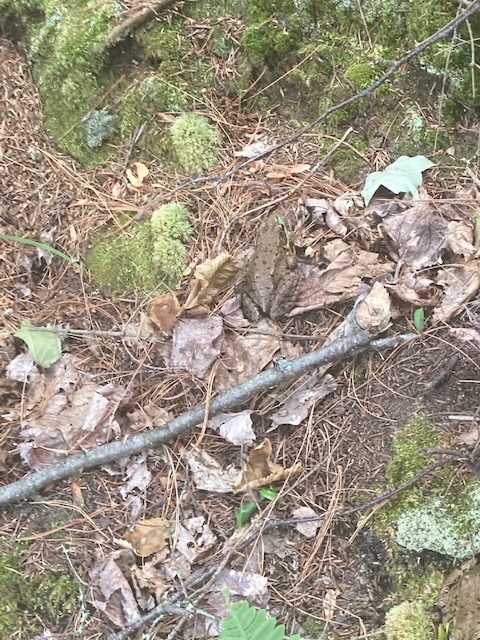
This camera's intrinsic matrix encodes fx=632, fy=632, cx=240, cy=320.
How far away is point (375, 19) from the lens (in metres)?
2.68

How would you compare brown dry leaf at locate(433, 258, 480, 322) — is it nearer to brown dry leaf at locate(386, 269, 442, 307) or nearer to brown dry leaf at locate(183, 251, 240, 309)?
brown dry leaf at locate(386, 269, 442, 307)

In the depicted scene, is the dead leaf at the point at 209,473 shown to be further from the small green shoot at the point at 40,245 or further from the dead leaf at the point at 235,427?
the small green shoot at the point at 40,245

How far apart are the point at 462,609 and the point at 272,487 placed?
706 mm

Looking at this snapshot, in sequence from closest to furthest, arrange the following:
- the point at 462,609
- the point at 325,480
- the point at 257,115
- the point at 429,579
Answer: the point at 462,609, the point at 429,579, the point at 325,480, the point at 257,115

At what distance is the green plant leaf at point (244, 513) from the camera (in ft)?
7.23

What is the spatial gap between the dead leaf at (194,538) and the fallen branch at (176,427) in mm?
311

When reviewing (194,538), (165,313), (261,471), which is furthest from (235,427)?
(165,313)

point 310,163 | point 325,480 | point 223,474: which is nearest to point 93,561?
point 223,474

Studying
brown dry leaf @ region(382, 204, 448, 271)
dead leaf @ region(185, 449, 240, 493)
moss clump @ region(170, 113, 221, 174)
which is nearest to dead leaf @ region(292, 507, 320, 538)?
dead leaf @ region(185, 449, 240, 493)

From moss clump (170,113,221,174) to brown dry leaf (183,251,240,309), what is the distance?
53 cm

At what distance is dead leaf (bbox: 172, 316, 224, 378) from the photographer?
7.99 ft

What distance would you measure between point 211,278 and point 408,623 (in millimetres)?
1399

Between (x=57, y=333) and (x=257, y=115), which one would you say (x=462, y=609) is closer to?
(x=57, y=333)

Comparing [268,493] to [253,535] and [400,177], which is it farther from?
[400,177]
